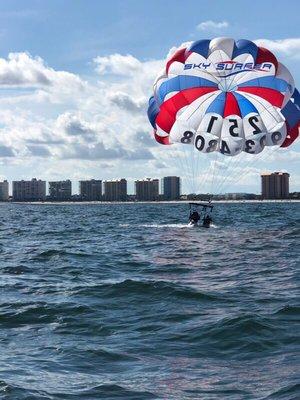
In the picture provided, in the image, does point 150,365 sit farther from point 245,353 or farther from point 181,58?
point 181,58

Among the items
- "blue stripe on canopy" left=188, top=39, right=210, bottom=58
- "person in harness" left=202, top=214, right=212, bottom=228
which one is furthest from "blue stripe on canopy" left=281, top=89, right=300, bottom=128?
"person in harness" left=202, top=214, right=212, bottom=228

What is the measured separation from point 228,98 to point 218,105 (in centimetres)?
66

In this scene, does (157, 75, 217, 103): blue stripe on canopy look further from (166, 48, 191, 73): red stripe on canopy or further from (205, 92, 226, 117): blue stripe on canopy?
(166, 48, 191, 73): red stripe on canopy

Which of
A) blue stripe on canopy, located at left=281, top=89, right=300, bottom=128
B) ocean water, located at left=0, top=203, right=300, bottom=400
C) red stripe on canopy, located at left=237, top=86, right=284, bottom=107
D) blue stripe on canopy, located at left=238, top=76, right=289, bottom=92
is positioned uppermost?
blue stripe on canopy, located at left=238, top=76, right=289, bottom=92

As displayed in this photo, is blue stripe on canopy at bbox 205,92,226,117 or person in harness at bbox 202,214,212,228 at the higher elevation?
blue stripe on canopy at bbox 205,92,226,117

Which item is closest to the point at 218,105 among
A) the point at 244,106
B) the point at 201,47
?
the point at 244,106

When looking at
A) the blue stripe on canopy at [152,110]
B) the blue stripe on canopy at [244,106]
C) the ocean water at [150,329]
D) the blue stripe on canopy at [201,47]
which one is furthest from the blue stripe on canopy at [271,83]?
the ocean water at [150,329]

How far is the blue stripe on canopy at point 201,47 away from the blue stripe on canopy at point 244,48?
130 centimetres

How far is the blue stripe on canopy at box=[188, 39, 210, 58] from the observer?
29406 mm

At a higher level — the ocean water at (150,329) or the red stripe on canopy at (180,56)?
the red stripe on canopy at (180,56)

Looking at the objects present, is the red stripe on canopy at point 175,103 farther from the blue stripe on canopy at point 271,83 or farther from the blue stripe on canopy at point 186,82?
the blue stripe on canopy at point 271,83

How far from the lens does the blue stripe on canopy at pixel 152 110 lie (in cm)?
3142

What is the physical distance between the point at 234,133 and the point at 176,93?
349 cm

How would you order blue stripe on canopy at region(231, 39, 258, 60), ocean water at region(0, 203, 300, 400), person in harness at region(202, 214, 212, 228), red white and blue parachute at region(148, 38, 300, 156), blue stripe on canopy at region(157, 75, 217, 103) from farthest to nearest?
person in harness at region(202, 214, 212, 228)
blue stripe on canopy at region(157, 75, 217, 103)
red white and blue parachute at region(148, 38, 300, 156)
blue stripe on canopy at region(231, 39, 258, 60)
ocean water at region(0, 203, 300, 400)
